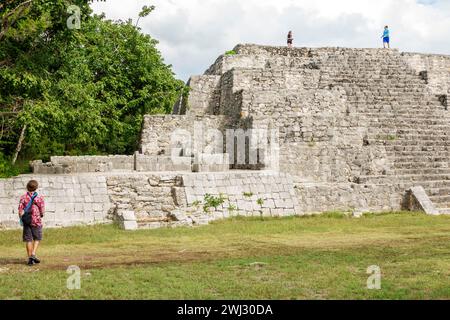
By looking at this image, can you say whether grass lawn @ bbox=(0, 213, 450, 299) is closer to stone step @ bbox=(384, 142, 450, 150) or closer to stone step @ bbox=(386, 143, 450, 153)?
stone step @ bbox=(386, 143, 450, 153)

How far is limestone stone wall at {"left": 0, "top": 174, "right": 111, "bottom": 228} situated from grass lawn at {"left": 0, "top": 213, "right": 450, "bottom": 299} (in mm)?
700

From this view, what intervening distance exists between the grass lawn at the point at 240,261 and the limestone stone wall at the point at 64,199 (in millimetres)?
700

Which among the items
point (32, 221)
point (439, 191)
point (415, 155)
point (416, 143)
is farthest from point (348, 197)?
point (32, 221)

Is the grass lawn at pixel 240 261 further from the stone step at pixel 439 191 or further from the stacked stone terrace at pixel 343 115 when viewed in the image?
the stone step at pixel 439 191

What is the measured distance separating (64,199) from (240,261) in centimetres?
608

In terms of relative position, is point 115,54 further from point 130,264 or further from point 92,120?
point 130,264

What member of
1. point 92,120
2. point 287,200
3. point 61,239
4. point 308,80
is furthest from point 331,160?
point 61,239

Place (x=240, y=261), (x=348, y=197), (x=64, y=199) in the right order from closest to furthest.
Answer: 1. (x=240, y=261)
2. (x=64, y=199)
3. (x=348, y=197)

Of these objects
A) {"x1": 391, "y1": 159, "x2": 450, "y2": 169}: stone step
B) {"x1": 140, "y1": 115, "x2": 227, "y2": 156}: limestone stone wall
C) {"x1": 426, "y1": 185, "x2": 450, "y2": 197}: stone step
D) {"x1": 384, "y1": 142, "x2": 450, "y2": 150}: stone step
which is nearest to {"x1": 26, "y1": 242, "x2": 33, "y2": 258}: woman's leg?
{"x1": 140, "y1": 115, "x2": 227, "y2": 156}: limestone stone wall

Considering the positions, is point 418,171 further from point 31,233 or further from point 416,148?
point 31,233

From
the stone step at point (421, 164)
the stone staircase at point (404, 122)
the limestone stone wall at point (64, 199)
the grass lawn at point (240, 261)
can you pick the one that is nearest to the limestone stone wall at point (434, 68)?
the stone staircase at point (404, 122)

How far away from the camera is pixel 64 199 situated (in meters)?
13.2

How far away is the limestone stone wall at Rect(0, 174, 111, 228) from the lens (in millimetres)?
12672

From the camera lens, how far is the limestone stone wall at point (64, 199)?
41.6ft
